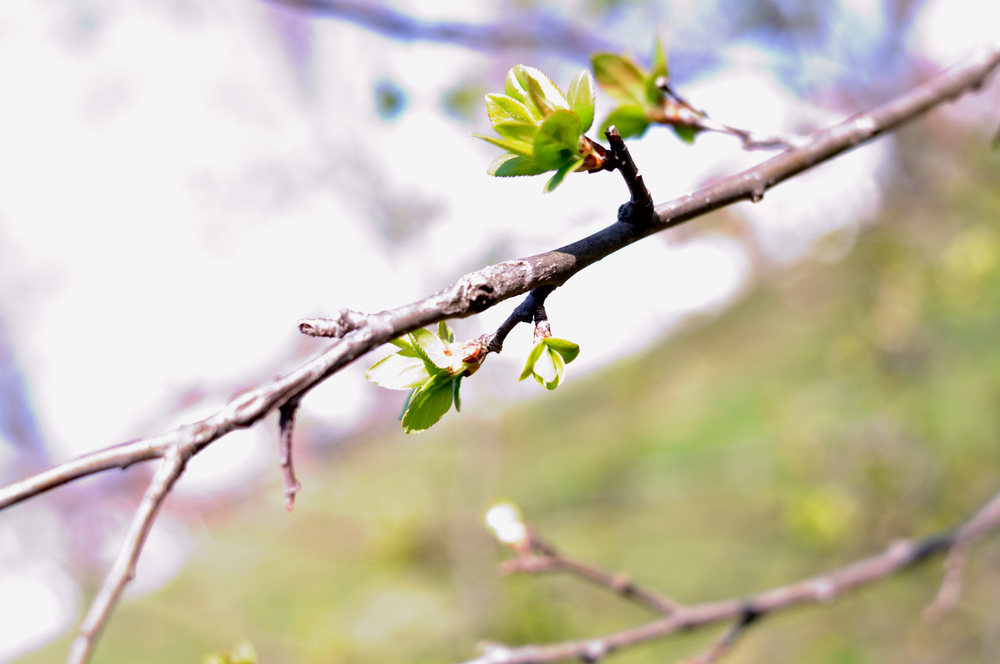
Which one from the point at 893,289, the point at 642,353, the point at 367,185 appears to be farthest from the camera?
the point at 642,353

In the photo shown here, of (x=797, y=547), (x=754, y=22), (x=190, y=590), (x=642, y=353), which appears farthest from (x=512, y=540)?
(x=642, y=353)

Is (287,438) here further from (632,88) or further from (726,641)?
(726,641)

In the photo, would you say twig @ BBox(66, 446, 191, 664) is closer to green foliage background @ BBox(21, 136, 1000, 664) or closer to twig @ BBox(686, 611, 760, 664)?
twig @ BBox(686, 611, 760, 664)

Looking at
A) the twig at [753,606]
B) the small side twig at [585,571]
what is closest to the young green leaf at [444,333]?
the twig at [753,606]

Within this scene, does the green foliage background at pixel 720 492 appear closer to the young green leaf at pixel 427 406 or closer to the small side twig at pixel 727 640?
the small side twig at pixel 727 640

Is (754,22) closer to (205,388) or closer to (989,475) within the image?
(989,475)

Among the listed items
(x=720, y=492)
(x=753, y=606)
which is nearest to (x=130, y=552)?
(x=753, y=606)

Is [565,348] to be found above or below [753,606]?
above
